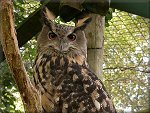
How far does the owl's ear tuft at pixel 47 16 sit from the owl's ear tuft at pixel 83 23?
A: 0.11 m

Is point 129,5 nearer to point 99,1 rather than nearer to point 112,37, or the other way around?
point 99,1

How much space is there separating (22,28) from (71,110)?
0.37m

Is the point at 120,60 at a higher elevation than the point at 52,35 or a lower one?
lower

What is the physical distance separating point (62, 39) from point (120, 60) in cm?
111

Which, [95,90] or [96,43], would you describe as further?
[95,90]

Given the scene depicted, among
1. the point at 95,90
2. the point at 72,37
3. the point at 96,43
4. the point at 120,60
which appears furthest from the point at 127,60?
the point at 96,43

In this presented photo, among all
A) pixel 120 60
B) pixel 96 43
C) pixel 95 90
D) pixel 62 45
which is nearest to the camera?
pixel 96 43

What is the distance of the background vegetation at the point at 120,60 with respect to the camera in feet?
6.97

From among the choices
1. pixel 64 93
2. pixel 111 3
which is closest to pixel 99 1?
pixel 111 3

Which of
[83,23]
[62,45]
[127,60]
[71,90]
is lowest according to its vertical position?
[127,60]

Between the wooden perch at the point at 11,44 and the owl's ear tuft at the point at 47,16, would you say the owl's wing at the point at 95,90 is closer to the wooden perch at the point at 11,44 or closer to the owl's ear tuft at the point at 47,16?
the owl's ear tuft at the point at 47,16

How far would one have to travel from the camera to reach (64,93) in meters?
1.51

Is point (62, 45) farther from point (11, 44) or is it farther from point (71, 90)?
point (11, 44)

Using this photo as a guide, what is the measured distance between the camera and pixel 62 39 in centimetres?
167
